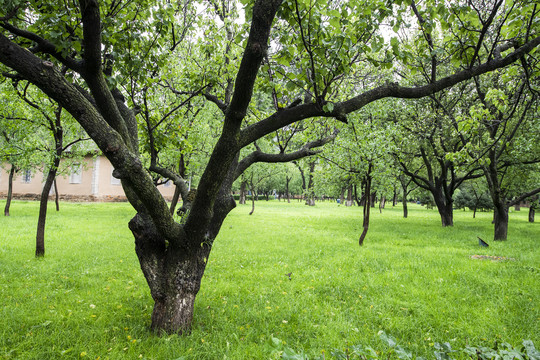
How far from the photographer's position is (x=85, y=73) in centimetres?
346

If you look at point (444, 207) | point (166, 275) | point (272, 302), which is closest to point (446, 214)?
point (444, 207)

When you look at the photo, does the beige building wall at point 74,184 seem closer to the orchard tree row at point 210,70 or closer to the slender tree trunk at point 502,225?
the orchard tree row at point 210,70

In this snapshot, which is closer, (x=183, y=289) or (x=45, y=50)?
(x=45, y=50)

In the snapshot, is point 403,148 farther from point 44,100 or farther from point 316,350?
point 44,100

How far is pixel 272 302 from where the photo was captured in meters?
5.50

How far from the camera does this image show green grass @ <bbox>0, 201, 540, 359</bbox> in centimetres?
397

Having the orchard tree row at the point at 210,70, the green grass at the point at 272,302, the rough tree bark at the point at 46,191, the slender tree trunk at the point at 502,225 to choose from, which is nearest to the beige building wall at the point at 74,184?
the green grass at the point at 272,302

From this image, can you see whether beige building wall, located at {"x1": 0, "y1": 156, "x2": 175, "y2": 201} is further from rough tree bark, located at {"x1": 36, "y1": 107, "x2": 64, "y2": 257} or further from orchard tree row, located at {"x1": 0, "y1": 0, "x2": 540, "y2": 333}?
orchard tree row, located at {"x1": 0, "y1": 0, "x2": 540, "y2": 333}

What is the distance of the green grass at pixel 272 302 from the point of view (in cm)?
397

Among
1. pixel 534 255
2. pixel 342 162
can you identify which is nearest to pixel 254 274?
pixel 342 162

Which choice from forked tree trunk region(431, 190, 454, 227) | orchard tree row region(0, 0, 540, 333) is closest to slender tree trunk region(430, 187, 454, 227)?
forked tree trunk region(431, 190, 454, 227)

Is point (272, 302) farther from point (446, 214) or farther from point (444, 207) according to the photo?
point (444, 207)

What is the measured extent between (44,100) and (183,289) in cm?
892

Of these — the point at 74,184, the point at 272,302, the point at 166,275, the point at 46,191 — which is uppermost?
the point at 46,191
